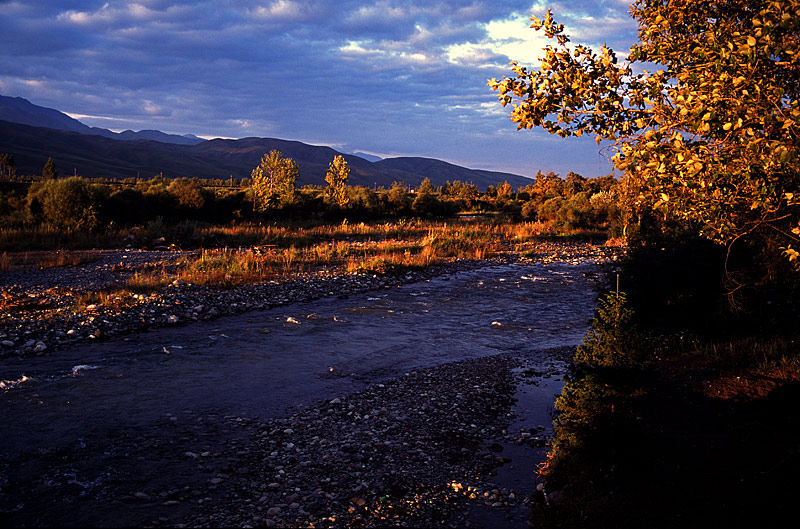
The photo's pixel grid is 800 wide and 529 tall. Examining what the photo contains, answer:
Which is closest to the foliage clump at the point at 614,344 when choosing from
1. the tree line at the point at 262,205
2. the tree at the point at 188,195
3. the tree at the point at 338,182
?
the tree line at the point at 262,205

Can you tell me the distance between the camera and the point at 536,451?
261 inches

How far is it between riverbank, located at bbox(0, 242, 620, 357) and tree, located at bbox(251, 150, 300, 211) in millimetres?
19028

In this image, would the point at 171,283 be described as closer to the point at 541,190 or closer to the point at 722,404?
the point at 722,404

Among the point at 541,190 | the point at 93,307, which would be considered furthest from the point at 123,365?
the point at 541,190

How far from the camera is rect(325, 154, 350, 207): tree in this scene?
1875 inches

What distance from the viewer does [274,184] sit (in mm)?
51250

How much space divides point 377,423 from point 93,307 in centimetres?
997

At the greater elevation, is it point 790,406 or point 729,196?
point 729,196

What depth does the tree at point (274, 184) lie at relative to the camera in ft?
139

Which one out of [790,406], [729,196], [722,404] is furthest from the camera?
[722,404]

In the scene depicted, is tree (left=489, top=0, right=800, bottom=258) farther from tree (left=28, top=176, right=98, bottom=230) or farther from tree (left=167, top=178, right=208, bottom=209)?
tree (left=167, top=178, right=208, bottom=209)

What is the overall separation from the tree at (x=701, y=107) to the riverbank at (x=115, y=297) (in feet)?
24.4

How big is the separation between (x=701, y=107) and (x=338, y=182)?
48.1m

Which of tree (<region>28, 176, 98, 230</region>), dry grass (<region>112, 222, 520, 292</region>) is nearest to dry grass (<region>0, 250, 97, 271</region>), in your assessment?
dry grass (<region>112, 222, 520, 292</region>)
